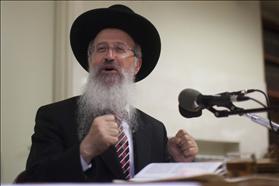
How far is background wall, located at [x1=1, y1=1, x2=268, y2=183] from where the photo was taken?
2617mm

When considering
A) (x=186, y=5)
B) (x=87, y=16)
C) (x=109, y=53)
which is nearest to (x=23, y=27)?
(x=87, y=16)

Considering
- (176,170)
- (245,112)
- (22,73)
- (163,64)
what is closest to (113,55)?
(245,112)

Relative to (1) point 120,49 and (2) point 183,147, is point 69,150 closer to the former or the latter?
(2) point 183,147

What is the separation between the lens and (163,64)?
3.31 m

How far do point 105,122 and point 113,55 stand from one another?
0.59 metres

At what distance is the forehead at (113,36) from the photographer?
1.78 metres

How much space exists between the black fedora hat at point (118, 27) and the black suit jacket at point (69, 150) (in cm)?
30

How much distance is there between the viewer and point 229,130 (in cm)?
368

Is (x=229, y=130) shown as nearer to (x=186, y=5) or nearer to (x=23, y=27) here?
(x=186, y=5)

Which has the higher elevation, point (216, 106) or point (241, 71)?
point (241, 71)

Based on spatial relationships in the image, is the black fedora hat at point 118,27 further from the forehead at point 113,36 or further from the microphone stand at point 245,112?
the microphone stand at point 245,112

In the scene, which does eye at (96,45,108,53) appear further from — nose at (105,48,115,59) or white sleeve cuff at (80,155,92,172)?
white sleeve cuff at (80,155,92,172)

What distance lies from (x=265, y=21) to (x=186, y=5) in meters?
→ 1.00

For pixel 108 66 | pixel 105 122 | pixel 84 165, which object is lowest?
pixel 84 165
